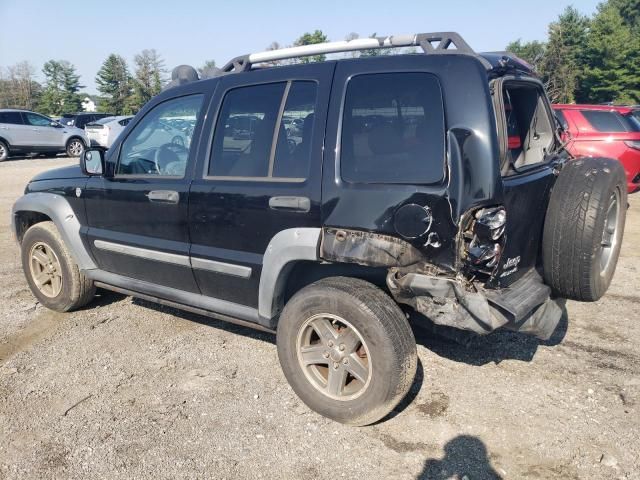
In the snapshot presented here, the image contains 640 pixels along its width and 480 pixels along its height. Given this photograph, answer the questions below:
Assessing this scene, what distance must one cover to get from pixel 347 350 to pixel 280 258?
0.64m

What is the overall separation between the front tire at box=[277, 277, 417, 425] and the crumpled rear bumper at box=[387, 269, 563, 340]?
0.16 m

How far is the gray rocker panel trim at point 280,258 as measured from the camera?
2.92 metres

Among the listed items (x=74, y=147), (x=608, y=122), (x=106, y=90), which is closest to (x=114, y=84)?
(x=106, y=90)

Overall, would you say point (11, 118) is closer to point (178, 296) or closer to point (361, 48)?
point (178, 296)

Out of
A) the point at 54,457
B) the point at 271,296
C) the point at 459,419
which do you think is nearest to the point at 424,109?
the point at 271,296

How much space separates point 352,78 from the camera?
2.94 metres

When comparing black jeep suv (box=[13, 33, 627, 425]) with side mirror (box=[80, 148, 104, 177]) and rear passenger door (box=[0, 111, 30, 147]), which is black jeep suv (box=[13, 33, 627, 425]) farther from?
rear passenger door (box=[0, 111, 30, 147])

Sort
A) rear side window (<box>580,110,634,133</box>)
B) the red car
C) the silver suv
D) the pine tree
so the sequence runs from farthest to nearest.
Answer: the pine tree → the silver suv → rear side window (<box>580,110,634,133</box>) → the red car

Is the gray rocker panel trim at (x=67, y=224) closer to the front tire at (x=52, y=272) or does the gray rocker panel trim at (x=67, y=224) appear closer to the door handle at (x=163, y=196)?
the front tire at (x=52, y=272)

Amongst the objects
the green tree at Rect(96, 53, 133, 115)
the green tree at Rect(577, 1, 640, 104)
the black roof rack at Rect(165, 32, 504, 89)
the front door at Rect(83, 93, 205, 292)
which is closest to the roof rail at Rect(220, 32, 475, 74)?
the black roof rack at Rect(165, 32, 504, 89)

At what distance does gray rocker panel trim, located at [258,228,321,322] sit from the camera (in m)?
2.92

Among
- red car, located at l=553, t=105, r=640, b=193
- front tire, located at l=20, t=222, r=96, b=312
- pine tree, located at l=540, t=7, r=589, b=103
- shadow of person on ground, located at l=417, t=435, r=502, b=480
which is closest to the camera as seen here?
shadow of person on ground, located at l=417, t=435, r=502, b=480

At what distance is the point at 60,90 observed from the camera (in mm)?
66812

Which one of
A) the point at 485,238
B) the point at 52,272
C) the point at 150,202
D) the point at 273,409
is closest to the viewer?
the point at 485,238
